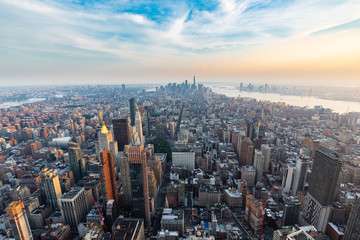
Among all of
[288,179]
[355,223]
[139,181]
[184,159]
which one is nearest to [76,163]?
[139,181]

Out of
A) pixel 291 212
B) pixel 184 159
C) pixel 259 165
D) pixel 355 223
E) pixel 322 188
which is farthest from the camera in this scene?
pixel 184 159

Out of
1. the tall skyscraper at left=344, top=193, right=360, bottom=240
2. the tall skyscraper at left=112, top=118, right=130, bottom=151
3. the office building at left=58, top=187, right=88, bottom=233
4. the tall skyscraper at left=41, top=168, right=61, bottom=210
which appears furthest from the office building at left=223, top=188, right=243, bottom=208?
the tall skyscraper at left=41, top=168, right=61, bottom=210

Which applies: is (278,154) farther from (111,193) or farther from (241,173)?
(111,193)

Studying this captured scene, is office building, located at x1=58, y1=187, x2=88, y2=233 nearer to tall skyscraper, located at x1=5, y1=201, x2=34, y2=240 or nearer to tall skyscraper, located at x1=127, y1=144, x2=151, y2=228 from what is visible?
tall skyscraper, located at x1=5, y1=201, x2=34, y2=240

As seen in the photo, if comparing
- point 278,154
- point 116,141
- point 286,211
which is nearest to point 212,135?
point 278,154

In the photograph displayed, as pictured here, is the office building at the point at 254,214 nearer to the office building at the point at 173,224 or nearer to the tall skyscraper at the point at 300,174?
the office building at the point at 173,224

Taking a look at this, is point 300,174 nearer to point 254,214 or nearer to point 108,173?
point 254,214
